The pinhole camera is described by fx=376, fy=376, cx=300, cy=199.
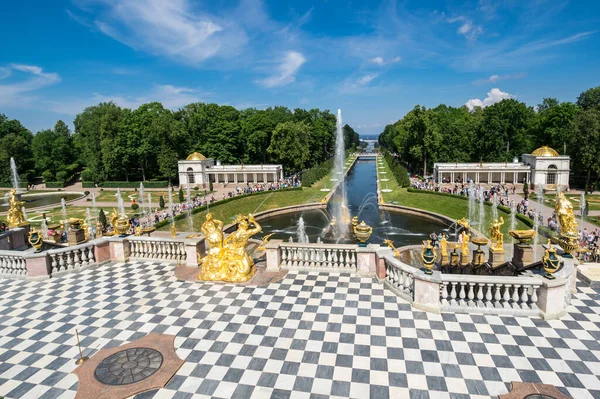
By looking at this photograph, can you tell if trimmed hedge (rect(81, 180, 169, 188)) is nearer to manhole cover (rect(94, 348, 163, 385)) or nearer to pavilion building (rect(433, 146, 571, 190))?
pavilion building (rect(433, 146, 571, 190))

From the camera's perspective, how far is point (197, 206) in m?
51.0

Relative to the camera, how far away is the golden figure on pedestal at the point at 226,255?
15.1 metres

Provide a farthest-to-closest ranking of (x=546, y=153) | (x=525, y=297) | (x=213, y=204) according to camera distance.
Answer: (x=546, y=153) → (x=213, y=204) → (x=525, y=297)

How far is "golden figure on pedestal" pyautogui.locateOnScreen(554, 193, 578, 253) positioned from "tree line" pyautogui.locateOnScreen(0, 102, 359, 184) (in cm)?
6447

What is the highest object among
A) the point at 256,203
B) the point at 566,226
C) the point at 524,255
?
the point at 566,226

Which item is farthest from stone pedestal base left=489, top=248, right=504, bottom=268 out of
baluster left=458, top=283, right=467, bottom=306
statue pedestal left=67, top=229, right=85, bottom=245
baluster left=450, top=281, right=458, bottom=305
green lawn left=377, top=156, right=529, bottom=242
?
green lawn left=377, top=156, right=529, bottom=242

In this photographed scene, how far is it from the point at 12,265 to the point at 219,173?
60.6 meters

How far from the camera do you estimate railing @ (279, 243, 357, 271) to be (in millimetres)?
15680

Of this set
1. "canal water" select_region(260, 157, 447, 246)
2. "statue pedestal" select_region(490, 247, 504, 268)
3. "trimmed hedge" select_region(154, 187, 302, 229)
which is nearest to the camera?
"statue pedestal" select_region(490, 247, 504, 268)

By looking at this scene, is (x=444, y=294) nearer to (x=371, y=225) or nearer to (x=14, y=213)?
(x=14, y=213)

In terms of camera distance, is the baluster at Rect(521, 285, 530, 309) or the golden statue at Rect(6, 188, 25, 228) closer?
the baluster at Rect(521, 285, 530, 309)

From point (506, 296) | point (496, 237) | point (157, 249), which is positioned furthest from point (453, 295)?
point (157, 249)

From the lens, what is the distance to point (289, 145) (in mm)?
77312

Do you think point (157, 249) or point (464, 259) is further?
point (464, 259)
